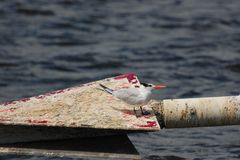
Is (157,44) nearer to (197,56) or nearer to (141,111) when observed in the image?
(197,56)

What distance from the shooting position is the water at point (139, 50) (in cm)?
767

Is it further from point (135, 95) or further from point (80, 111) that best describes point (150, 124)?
point (80, 111)

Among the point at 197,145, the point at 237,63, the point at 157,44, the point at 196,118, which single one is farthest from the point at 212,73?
the point at 196,118

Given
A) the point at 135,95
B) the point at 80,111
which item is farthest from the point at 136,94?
the point at 80,111

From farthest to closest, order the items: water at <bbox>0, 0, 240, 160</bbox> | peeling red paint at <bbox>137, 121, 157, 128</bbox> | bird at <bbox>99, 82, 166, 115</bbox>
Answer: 1. water at <bbox>0, 0, 240, 160</bbox>
2. bird at <bbox>99, 82, 166, 115</bbox>
3. peeling red paint at <bbox>137, 121, 157, 128</bbox>

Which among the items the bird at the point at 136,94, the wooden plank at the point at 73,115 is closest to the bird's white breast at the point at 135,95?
the bird at the point at 136,94

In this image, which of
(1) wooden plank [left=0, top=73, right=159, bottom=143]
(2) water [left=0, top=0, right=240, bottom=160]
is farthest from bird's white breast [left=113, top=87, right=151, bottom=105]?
(2) water [left=0, top=0, right=240, bottom=160]

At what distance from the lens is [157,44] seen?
1111 cm

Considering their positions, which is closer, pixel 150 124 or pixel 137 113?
pixel 150 124

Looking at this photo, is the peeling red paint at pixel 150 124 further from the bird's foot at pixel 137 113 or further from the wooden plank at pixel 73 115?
the bird's foot at pixel 137 113

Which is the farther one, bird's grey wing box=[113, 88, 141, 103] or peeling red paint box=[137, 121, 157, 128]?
bird's grey wing box=[113, 88, 141, 103]

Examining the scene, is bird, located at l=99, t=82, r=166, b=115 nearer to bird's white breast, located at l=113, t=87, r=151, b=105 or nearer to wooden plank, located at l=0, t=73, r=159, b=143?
bird's white breast, located at l=113, t=87, r=151, b=105

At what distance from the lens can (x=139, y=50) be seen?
35.6 feet

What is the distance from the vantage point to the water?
7668 millimetres
